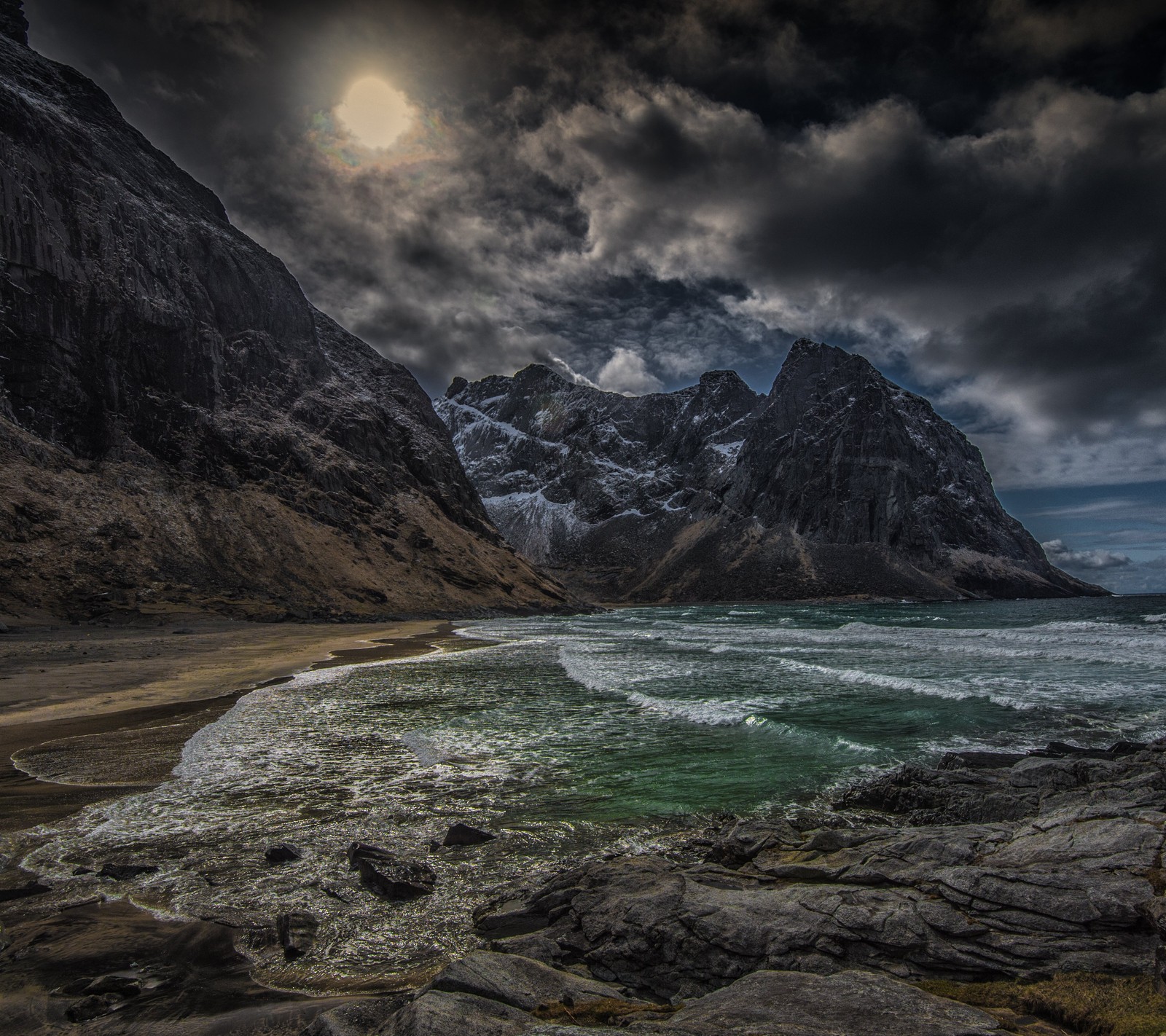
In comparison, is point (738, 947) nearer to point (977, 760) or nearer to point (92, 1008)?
Result: point (92, 1008)

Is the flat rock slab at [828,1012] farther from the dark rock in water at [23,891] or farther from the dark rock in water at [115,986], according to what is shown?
Result: the dark rock in water at [23,891]

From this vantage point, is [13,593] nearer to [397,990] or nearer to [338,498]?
[338,498]

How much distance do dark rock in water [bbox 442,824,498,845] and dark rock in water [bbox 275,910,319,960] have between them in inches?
119

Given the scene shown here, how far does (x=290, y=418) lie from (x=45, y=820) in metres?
120

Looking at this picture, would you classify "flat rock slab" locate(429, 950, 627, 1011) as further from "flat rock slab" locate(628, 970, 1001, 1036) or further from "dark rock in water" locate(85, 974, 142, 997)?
"dark rock in water" locate(85, 974, 142, 997)

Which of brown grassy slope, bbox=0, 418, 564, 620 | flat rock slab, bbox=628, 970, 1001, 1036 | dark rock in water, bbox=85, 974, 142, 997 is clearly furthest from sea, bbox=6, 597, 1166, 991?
brown grassy slope, bbox=0, 418, 564, 620

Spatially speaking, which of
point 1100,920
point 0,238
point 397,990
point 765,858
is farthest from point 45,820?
point 0,238

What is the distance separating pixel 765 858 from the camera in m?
9.46

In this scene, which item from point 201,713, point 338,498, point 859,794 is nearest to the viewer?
point 859,794

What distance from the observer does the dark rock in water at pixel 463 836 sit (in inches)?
420

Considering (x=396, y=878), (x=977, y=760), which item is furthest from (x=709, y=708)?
(x=396, y=878)

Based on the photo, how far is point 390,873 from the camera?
898 cm

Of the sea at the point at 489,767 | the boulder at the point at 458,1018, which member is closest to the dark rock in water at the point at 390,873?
the sea at the point at 489,767

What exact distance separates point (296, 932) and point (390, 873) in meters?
1.65
